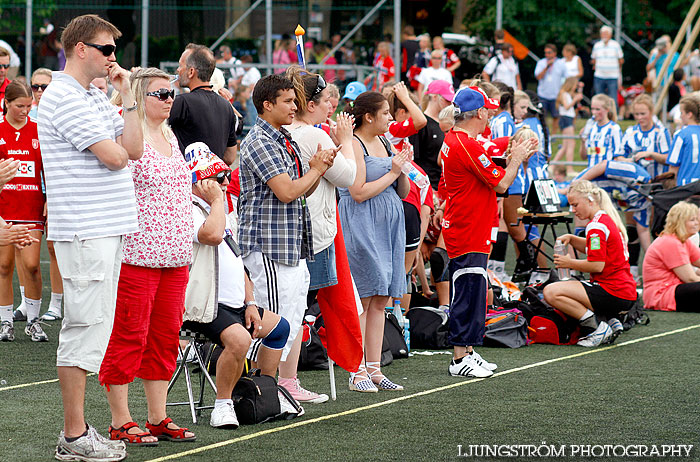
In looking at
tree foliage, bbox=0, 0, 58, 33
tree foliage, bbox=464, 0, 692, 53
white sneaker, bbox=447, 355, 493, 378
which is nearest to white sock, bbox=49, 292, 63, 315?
white sneaker, bbox=447, 355, 493, 378

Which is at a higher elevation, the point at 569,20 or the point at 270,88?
the point at 569,20

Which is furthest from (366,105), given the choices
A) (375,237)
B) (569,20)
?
(569,20)

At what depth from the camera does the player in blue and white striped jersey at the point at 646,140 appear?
12.8m

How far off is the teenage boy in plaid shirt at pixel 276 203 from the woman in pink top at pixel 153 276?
700 mm

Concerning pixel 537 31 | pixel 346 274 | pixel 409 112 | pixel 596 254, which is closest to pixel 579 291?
pixel 596 254

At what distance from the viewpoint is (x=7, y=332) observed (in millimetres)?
8242

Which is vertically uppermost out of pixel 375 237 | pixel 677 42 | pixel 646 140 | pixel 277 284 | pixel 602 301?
pixel 677 42

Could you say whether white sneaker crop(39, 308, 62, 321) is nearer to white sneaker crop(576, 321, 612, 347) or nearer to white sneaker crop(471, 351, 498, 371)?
white sneaker crop(471, 351, 498, 371)

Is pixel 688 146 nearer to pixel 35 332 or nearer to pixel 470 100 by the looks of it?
pixel 470 100

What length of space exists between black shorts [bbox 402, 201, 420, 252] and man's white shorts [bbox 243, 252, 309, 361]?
6.62 feet

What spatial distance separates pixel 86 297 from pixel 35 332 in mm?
3716

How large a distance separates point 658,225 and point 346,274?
20.5 ft

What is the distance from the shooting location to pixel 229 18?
21625 mm

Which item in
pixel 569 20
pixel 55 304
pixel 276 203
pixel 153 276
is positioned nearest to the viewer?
pixel 153 276
